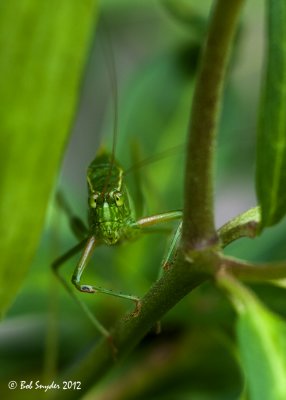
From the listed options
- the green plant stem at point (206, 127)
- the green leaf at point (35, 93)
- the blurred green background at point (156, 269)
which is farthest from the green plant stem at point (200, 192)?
the blurred green background at point (156, 269)

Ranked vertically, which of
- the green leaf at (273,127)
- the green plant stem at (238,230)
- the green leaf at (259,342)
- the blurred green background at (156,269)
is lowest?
the blurred green background at (156,269)

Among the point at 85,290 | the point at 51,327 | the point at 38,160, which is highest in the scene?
the point at 38,160

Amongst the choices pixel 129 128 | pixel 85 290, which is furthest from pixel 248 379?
pixel 129 128

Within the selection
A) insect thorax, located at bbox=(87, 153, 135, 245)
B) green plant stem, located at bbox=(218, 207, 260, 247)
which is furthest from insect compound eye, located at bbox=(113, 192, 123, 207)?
green plant stem, located at bbox=(218, 207, 260, 247)

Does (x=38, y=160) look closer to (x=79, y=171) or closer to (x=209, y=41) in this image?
Answer: (x=209, y=41)

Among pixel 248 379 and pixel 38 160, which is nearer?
pixel 248 379

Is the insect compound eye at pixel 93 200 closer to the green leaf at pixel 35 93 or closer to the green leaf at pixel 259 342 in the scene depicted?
the green leaf at pixel 35 93

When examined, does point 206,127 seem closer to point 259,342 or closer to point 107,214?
point 259,342
